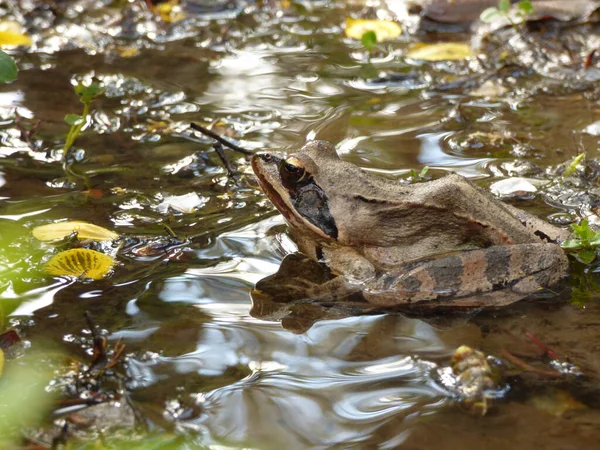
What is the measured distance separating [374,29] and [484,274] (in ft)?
15.4

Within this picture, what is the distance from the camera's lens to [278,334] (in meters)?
3.41

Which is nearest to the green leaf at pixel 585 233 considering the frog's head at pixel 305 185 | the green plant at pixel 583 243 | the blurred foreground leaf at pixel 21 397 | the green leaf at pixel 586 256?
the green plant at pixel 583 243

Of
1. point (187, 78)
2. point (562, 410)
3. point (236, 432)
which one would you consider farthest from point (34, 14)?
point (562, 410)

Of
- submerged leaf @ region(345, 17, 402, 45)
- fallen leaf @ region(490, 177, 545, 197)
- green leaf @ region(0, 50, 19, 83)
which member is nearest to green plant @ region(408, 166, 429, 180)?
fallen leaf @ region(490, 177, 545, 197)

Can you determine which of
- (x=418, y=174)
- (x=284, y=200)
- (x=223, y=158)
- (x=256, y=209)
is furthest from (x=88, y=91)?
(x=418, y=174)

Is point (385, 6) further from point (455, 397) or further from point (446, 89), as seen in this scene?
point (455, 397)

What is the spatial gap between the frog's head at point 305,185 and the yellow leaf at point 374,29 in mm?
3885

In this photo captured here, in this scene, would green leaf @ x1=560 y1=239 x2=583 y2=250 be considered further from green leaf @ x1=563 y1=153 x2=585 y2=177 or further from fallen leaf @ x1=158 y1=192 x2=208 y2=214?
fallen leaf @ x1=158 y1=192 x2=208 y2=214

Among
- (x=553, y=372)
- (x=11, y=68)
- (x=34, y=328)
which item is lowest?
(x=553, y=372)

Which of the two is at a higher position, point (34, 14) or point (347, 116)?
point (34, 14)

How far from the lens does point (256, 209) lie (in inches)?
181

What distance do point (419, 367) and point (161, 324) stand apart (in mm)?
1237

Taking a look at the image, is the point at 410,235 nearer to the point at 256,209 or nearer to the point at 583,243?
the point at 583,243

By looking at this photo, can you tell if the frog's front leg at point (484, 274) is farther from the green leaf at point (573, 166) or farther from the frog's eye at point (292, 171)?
the green leaf at point (573, 166)
